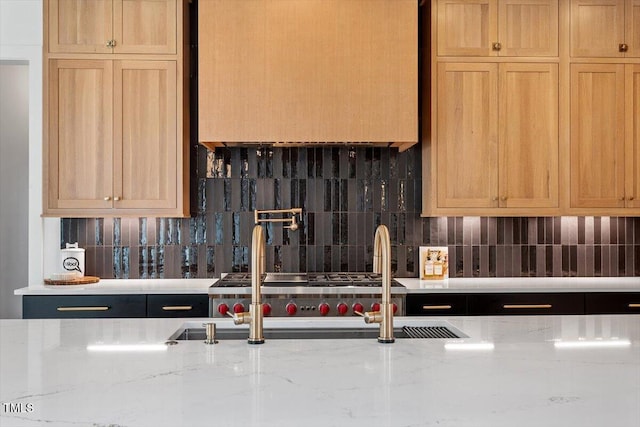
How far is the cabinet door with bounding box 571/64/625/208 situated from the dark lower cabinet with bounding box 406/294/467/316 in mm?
1042

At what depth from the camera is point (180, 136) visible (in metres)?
3.51

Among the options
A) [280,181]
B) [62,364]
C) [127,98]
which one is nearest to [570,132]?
[280,181]

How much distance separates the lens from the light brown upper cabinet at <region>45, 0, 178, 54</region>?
11.4 feet

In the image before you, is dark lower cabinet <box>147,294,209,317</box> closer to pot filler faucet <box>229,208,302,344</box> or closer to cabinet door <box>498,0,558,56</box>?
pot filler faucet <box>229,208,302,344</box>

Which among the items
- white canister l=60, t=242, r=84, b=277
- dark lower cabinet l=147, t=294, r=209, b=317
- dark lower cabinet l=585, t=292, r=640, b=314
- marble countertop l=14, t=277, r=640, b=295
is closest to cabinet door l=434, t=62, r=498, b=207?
marble countertop l=14, t=277, r=640, b=295

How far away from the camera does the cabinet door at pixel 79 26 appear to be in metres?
3.46

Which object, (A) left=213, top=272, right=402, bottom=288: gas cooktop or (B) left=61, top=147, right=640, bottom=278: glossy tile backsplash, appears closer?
(A) left=213, top=272, right=402, bottom=288: gas cooktop

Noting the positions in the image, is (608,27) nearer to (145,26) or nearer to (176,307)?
(145,26)

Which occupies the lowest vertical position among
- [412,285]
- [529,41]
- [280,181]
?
[412,285]

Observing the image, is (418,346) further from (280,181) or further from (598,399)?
(280,181)

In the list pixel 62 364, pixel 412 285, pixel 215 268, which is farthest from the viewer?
pixel 215 268

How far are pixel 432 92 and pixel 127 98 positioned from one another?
1.89m

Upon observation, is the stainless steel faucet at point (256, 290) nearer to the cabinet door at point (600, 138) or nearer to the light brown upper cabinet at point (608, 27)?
the cabinet door at point (600, 138)

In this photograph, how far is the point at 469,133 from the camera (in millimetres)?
3582
